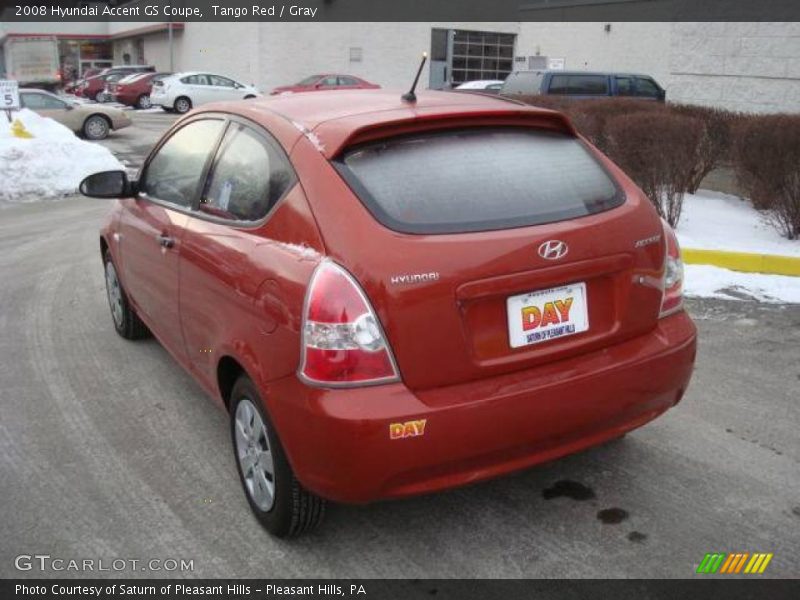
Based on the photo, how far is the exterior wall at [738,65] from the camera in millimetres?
11484

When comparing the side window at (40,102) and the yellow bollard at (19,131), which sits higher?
the side window at (40,102)

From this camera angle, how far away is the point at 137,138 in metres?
21.6

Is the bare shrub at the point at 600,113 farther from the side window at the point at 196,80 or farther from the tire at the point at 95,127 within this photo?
the side window at the point at 196,80

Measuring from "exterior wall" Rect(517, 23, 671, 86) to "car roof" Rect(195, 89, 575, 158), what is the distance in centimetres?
2675

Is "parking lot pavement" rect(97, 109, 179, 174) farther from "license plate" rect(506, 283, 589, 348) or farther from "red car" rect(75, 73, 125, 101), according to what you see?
"license plate" rect(506, 283, 589, 348)

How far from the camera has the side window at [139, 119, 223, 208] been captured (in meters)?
3.82

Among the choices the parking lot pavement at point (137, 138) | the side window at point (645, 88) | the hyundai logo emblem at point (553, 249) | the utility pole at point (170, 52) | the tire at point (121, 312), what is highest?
the utility pole at point (170, 52)

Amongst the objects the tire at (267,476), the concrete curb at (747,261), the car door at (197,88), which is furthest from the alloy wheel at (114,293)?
the car door at (197,88)

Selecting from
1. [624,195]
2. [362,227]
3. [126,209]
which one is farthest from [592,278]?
[126,209]

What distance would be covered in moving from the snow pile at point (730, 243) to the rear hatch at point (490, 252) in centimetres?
332

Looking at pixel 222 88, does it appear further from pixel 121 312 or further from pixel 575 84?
pixel 121 312

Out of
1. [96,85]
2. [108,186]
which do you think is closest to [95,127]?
[108,186]

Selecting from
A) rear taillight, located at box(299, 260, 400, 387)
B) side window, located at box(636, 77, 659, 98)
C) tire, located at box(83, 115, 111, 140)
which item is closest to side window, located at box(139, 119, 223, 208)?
rear taillight, located at box(299, 260, 400, 387)
